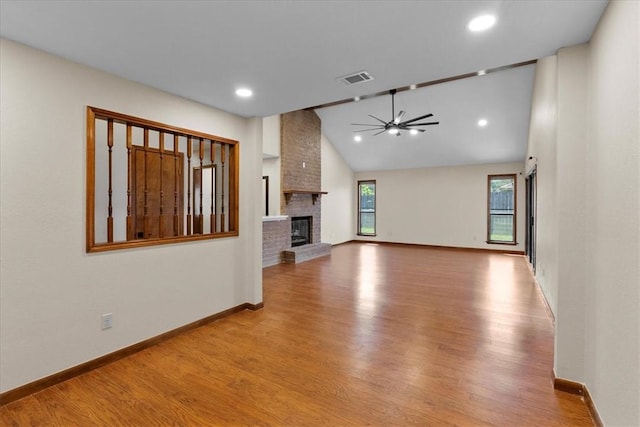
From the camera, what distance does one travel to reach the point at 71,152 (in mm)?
2387

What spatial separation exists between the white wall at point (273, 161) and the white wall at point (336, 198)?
6.32 feet

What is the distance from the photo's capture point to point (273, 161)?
727 cm

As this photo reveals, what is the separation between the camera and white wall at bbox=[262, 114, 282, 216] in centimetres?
689

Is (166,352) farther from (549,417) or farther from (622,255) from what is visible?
(622,255)

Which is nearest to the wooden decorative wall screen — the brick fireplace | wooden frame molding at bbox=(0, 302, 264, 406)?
wooden frame molding at bbox=(0, 302, 264, 406)

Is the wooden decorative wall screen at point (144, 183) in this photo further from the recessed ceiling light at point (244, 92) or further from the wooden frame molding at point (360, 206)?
the wooden frame molding at point (360, 206)

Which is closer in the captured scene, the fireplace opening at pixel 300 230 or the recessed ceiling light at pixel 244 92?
the recessed ceiling light at pixel 244 92

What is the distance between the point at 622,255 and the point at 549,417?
3.60 feet

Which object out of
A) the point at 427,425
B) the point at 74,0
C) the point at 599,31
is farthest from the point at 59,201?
the point at 599,31

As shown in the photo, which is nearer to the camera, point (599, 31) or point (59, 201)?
point (599, 31)

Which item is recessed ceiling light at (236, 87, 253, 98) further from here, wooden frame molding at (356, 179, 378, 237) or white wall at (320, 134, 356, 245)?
wooden frame molding at (356, 179, 378, 237)

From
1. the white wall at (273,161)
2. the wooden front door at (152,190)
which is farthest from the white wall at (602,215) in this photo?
the white wall at (273,161)

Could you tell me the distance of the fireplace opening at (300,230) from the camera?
26.1 feet

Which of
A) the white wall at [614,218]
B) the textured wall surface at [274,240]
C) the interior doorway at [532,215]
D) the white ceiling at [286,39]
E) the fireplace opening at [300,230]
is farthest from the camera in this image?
the fireplace opening at [300,230]
